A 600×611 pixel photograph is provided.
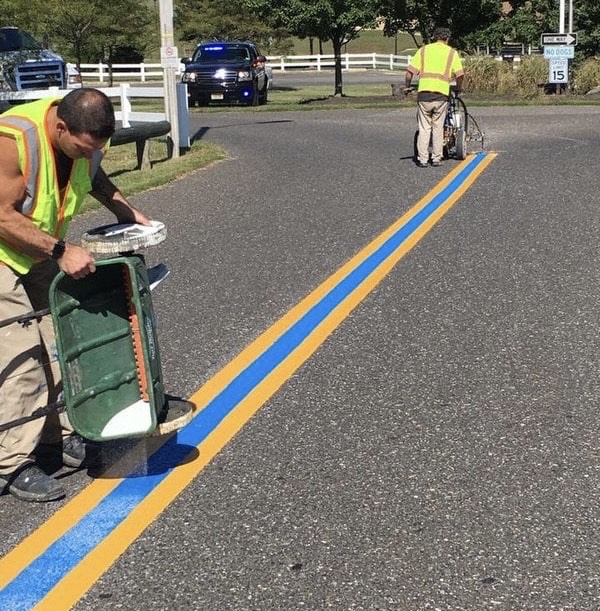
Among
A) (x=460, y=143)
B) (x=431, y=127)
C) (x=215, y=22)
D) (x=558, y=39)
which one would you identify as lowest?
(x=460, y=143)

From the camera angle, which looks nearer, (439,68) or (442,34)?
(442,34)

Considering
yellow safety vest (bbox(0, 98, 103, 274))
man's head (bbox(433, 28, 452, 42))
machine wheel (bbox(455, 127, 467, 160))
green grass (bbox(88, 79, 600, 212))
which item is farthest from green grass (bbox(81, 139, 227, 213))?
yellow safety vest (bbox(0, 98, 103, 274))

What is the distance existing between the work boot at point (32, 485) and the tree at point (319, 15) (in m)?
27.8

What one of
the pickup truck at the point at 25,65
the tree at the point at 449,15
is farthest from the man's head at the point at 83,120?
the tree at the point at 449,15

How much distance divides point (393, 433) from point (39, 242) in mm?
1765

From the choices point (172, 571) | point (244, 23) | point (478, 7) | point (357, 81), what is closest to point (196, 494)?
point (172, 571)

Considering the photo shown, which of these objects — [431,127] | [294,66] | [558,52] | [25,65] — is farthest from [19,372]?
[294,66]

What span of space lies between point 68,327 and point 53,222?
1.42 feet

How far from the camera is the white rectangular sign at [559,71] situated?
1110 inches

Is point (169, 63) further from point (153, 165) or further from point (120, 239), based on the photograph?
point (120, 239)

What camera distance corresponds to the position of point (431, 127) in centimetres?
A: 1403

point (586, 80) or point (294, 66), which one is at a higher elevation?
point (294, 66)

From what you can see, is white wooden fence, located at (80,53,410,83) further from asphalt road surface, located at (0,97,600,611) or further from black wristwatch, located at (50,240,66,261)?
black wristwatch, located at (50,240,66,261)

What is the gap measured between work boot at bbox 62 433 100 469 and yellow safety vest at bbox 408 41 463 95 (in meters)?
10.5
